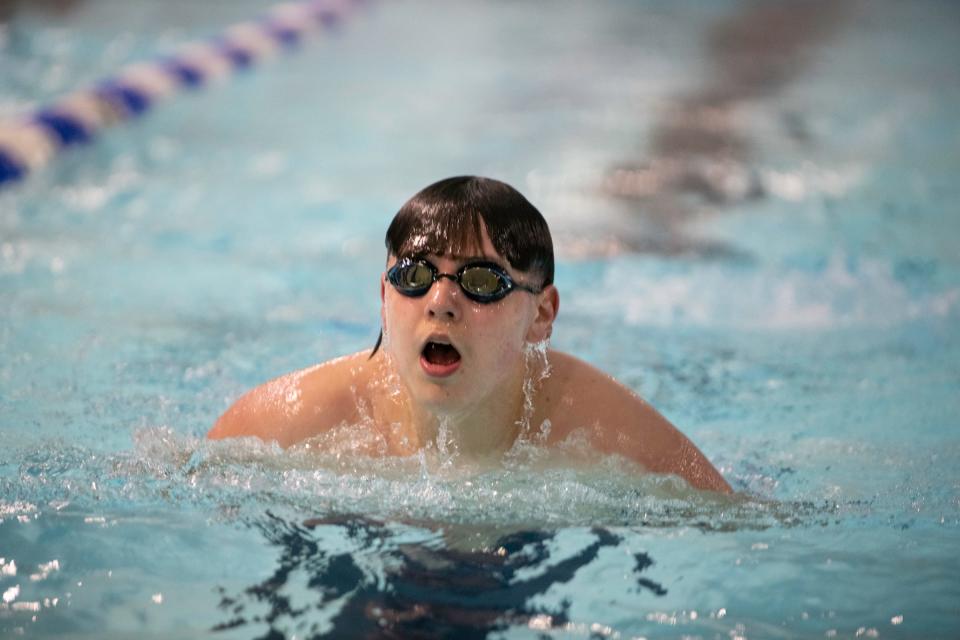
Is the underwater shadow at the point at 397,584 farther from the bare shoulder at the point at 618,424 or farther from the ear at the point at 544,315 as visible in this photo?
the ear at the point at 544,315

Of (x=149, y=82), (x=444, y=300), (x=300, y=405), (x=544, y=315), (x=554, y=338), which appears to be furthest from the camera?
(x=149, y=82)

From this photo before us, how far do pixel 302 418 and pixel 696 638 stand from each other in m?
0.98

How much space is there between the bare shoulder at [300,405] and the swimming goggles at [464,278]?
1.35ft

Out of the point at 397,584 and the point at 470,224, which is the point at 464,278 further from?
the point at 397,584

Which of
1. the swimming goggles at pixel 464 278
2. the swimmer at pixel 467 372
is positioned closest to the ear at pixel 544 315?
the swimmer at pixel 467 372

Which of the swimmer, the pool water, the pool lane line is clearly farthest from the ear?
the pool lane line

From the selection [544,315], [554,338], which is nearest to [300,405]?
[544,315]

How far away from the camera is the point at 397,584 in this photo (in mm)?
2076

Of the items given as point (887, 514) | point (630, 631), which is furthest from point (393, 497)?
point (887, 514)

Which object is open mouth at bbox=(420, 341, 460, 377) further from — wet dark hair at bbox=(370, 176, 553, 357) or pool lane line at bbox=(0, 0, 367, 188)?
pool lane line at bbox=(0, 0, 367, 188)

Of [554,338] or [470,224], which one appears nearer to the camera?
[470,224]

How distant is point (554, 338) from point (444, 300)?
1956 mm

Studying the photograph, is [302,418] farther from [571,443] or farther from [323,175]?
[323,175]

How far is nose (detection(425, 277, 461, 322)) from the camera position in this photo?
7.21 feet
